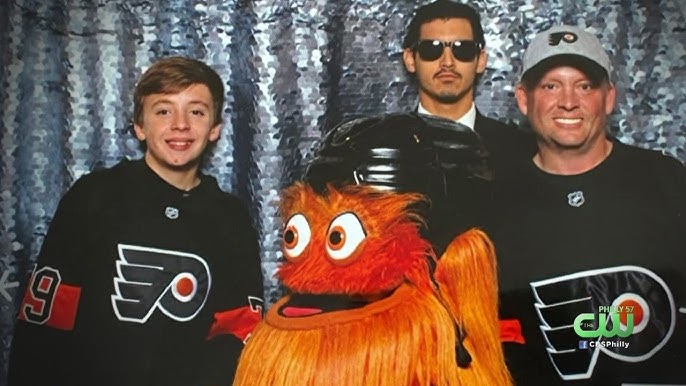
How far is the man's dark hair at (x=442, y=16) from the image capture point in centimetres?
130

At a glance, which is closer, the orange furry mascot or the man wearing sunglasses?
the orange furry mascot

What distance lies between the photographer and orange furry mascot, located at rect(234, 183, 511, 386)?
1.16 m

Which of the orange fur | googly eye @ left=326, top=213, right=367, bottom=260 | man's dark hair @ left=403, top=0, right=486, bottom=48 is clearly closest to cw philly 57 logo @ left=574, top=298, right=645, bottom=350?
the orange fur

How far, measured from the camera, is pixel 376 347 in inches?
45.8

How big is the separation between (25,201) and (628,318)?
3.53ft

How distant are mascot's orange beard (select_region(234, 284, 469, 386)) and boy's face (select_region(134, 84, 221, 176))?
0.37m

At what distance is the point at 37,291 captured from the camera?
1.29 m

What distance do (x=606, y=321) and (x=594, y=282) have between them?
68 mm

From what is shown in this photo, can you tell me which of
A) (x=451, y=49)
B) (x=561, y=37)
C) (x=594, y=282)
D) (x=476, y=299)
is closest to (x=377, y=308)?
(x=476, y=299)

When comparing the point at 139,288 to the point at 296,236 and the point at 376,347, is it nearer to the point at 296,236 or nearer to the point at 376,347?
the point at 296,236

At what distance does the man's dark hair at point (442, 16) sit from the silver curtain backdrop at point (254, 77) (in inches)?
0.7

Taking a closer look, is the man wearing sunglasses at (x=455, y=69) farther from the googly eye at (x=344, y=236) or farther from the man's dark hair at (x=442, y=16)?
the googly eye at (x=344, y=236)

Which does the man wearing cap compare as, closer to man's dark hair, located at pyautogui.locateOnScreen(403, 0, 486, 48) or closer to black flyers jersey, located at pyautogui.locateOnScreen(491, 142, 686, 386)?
black flyers jersey, located at pyautogui.locateOnScreen(491, 142, 686, 386)

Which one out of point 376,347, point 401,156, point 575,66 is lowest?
point 376,347
